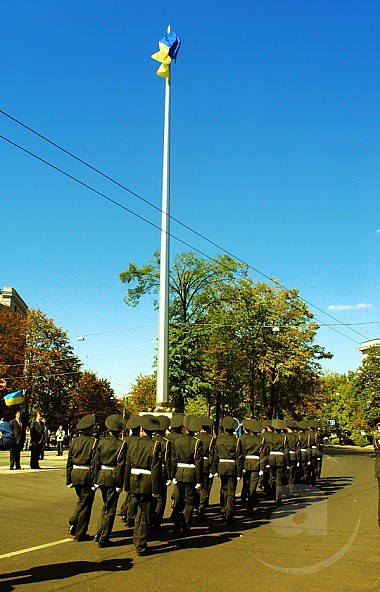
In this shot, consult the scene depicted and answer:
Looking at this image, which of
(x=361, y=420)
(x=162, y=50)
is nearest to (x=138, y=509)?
(x=162, y=50)

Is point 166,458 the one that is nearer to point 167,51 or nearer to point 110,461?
point 110,461

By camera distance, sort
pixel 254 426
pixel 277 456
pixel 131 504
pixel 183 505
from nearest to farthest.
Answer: pixel 183 505, pixel 131 504, pixel 254 426, pixel 277 456

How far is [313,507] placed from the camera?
529 inches

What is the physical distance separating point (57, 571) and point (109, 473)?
7.08ft

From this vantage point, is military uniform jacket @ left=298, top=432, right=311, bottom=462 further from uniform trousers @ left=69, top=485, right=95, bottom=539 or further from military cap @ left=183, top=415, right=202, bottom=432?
uniform trousers @ left=69, top=485, right=95, bottom=539

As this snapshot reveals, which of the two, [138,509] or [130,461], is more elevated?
[130,461]

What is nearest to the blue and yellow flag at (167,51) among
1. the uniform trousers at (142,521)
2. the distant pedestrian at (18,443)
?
the distant pedestrian at (18,443)

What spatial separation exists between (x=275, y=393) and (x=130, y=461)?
36.9m

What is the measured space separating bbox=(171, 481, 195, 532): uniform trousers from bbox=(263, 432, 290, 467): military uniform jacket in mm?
4525

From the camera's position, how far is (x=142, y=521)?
8453mm

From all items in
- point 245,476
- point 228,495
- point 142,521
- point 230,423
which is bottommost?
point 142,521

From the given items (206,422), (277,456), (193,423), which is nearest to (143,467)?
(193,423)

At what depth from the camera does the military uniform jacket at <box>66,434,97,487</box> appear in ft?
30.5

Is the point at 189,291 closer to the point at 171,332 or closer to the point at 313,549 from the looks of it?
the point at 171,332
